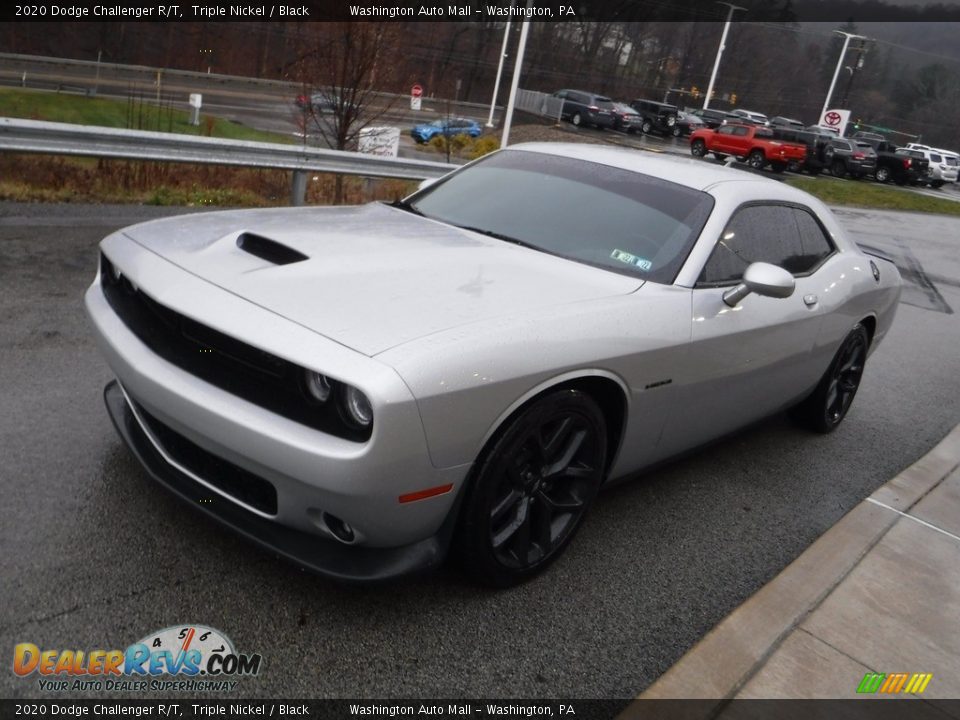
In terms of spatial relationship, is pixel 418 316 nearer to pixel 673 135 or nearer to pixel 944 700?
pixel 944 700

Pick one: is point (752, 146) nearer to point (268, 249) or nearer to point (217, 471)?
point (268, 249)

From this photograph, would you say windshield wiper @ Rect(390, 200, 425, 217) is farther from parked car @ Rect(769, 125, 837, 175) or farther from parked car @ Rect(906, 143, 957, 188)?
parked car @ Rect(906, 143, 957, 188)

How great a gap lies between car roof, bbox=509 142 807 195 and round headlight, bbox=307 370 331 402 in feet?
7.33

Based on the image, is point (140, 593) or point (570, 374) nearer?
point (140, 593)

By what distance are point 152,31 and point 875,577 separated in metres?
42.8

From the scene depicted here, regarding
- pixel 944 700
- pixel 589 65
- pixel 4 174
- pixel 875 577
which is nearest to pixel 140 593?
pixel 944 700

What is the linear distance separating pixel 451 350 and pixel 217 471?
870mm

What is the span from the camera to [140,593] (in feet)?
8.73

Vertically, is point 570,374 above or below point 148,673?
above

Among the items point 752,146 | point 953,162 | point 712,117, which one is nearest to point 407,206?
point 752,146

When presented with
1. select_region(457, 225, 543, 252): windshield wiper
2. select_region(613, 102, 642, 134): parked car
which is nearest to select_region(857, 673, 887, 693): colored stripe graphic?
select_region(457, 225, 543, 252): windshield wiper

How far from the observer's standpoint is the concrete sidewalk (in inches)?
110

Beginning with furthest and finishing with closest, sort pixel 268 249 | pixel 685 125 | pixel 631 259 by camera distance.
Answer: pixel 685 125
pixel 631 259
pixel 268 249

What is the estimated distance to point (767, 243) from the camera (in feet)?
13.6
